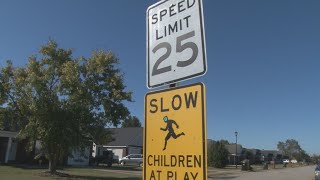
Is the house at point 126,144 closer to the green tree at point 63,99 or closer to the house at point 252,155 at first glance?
the green tree at point 63,99

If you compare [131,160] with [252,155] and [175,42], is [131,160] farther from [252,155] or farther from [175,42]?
[175,42]

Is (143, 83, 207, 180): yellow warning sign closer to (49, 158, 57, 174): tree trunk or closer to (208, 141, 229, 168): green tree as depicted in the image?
(49, 158, 57, 174): tree trunk

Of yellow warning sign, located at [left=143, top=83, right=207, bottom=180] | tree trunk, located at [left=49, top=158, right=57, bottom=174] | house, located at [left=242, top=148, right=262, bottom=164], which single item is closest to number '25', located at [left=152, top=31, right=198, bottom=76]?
yellow warning sign, located at [left=143, top=83, right=207, bottom=180]

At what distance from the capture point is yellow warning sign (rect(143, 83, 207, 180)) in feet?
11.1

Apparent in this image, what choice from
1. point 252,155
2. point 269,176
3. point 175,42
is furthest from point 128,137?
point 175,42

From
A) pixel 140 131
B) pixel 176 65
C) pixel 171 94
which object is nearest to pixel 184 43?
pixel 176 65

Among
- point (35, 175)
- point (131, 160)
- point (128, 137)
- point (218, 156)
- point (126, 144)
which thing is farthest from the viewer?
point (128, 137)

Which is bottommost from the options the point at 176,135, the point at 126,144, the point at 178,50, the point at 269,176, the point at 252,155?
the point at 176,135

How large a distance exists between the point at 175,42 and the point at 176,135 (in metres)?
0.92

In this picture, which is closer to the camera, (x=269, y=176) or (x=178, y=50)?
(x=178, y=50)

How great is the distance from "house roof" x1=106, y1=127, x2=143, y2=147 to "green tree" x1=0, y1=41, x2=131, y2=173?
36.6 m

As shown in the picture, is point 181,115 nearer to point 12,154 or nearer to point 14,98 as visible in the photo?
point 14,98

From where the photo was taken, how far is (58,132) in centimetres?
3141

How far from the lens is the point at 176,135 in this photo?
3.54 metres
